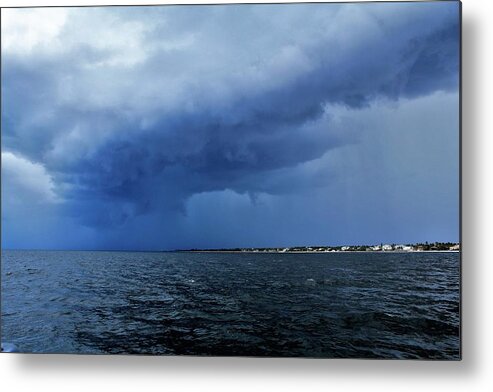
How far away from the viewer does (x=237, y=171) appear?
10.5ft

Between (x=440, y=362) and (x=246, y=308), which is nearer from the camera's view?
(x=440, y=362)

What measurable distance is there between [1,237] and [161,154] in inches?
66.1

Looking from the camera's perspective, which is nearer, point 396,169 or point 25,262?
point 396,169

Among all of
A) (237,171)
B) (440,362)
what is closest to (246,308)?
(237,171)

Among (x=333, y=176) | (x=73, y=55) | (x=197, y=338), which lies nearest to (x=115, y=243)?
(x=197, y=338)

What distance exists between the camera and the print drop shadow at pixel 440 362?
9.24 feet

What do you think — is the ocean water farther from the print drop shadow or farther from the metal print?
the print drop shadow

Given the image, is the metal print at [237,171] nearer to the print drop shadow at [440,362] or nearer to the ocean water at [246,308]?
the ocean water at [246,308]

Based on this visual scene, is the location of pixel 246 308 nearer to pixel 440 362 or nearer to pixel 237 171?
pixel 237 171

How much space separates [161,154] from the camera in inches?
127

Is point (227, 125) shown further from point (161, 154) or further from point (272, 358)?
point (272, 358)

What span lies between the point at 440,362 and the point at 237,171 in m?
2.45

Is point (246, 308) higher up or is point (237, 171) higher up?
point (237, 171)

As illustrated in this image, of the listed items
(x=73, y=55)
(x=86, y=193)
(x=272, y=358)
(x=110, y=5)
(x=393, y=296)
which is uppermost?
(x=110, y=5)
